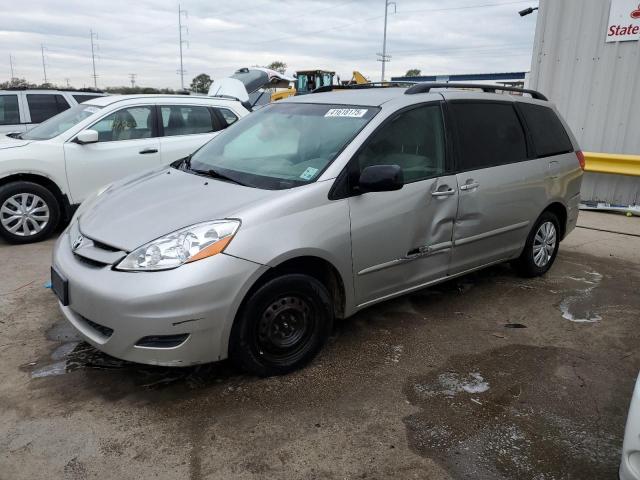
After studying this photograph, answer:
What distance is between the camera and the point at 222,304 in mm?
2705

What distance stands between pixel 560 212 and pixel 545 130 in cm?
82

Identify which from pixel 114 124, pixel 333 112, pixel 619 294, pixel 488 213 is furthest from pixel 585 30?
pixel 114 124

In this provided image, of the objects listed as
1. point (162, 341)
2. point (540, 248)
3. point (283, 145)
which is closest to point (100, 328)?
point (162, 341)

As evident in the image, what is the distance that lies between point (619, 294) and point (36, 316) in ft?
16.2

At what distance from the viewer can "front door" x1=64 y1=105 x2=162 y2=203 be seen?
6094 mm

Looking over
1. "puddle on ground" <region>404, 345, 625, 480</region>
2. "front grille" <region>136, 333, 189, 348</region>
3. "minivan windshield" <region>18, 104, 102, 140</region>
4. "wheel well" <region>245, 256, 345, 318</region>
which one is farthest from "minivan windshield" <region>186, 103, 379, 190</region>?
"minivan windshield" <region>18, 104, 102, 140</region>

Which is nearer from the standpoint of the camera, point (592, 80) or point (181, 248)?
point (181, 248)

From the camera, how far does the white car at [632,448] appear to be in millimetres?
1900

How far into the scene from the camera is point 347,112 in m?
3.60

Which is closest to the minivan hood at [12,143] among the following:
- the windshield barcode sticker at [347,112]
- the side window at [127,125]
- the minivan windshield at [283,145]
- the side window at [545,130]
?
the side window at [127,125]

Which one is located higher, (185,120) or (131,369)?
(185,120)

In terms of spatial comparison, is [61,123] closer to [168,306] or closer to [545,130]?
[168,306]

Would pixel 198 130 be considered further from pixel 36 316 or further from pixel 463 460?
pixel 463 460

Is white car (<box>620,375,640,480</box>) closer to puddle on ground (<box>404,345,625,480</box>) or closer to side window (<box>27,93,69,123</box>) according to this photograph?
puddle on ground (<box>404,345,625,480</box>)
